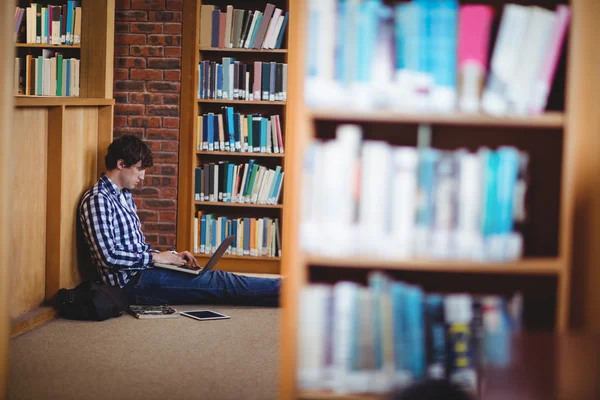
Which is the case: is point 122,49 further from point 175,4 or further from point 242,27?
point 242,27

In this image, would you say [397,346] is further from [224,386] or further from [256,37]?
[256,37]

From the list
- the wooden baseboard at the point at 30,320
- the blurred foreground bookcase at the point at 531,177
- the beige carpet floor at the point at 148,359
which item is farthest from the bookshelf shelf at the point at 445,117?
the wooden baseboard at the point at 30,320

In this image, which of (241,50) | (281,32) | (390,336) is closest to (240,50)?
(241,50)

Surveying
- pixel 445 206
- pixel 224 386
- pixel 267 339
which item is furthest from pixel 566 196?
pixel 267 339

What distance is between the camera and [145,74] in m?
6.11

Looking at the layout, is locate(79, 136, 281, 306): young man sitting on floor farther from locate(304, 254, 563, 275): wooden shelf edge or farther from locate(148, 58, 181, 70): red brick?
locate(304, 254, 563, 275): wooden shelf edge

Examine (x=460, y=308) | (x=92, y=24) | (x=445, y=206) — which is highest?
(x=92, y=24)

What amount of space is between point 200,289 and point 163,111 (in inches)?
66.0

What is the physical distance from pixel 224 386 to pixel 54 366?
799 mm

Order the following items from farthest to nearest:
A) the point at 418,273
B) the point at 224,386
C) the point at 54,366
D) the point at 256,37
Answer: the point at 256,37 → the point at 54,366 → the point at 224,386 → the point at 418,273

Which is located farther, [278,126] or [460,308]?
[278,126]

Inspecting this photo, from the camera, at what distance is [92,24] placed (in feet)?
17.2

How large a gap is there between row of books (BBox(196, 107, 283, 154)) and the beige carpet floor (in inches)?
62.9

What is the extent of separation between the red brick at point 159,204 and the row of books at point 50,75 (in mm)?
936
